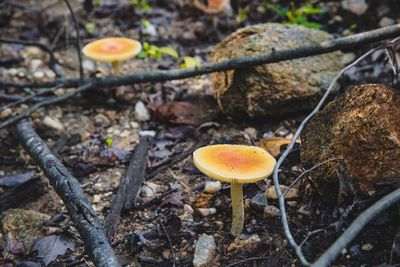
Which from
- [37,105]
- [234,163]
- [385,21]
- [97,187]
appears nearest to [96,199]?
[97,187]

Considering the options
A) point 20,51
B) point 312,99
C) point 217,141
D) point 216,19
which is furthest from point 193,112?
point 20,51

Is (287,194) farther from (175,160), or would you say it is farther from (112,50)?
(112,50)

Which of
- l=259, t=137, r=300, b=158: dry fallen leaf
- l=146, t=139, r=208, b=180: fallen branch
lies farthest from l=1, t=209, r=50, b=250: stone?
l=259, t=137, r=300, b=158: dry fallen leaf

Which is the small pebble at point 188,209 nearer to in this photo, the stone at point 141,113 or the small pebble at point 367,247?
the small pebble at point 367,247

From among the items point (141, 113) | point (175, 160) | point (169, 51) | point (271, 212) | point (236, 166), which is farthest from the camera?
point (169, 51)

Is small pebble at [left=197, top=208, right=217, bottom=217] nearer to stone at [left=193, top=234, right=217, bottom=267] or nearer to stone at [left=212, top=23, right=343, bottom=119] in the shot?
stone at [left=193, top=234, right=217, bottom=267]

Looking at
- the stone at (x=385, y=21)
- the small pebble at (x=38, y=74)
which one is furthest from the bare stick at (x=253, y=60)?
the stone at (x=385, y=21)
